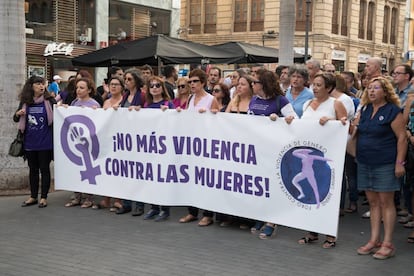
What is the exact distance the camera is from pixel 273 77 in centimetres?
605

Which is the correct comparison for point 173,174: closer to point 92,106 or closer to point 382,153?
point 92,106

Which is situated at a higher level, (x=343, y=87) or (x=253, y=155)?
(x=343, y=87)

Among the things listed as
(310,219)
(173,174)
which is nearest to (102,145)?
(173,174)

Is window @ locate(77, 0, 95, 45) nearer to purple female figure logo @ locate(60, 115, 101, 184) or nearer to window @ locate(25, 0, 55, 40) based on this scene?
window @ locate(25, 0, 55, 40)

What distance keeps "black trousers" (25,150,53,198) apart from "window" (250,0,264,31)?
31466 mm

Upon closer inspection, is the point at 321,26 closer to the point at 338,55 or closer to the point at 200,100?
the point at 338,55

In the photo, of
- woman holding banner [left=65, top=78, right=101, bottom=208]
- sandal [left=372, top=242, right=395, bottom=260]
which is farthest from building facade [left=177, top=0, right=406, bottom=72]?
sandal [left=372, top=242, right=395, bottom=260]

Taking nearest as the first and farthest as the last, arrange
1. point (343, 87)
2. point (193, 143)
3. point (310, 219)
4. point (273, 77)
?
point (310, 219) → point (273, 77) → point (193, 143) → point (343, 87)

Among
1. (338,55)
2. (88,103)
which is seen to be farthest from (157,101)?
(338,55)

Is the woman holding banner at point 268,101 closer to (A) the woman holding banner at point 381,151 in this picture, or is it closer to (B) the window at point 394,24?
(A) the woman holding banner at point 381,151

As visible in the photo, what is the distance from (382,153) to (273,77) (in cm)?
147

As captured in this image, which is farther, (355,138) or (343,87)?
(343,87)

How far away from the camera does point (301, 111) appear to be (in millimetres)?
6828

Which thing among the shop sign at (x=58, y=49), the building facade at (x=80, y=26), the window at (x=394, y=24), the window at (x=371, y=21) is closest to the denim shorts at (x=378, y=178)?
the building facade at (x=80, y=26)
